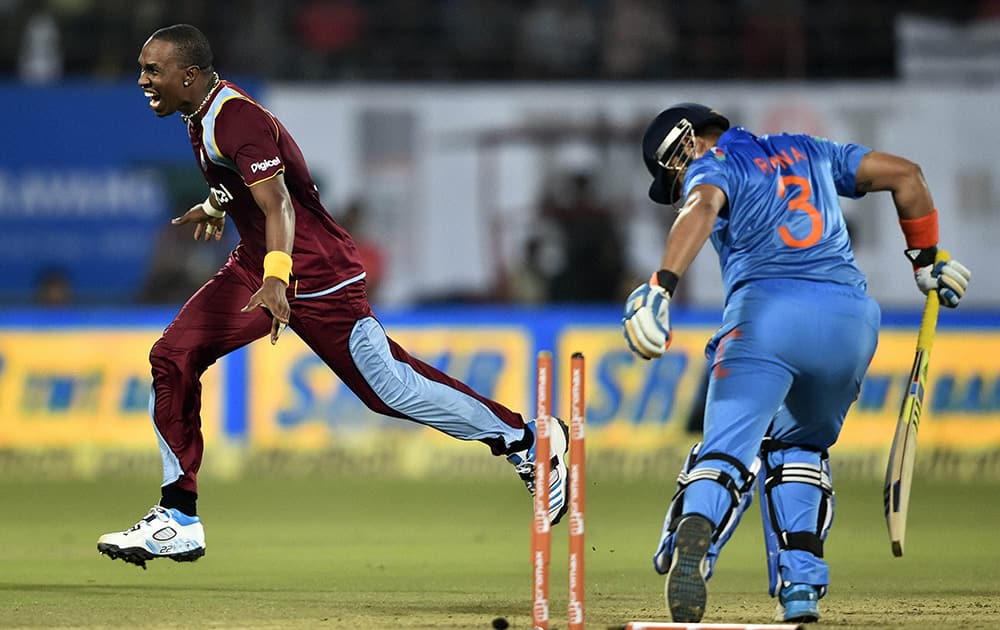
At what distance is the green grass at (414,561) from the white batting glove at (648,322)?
4.12 feet

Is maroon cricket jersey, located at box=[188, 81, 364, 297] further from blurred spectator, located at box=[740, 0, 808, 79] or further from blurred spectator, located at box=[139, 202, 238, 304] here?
blurred spectator, located at box=[740, 0, 808, 79]

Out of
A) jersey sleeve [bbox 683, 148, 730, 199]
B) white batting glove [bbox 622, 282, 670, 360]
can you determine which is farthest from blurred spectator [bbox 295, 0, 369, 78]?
white batting glove [bbox 622, 282, 670, 360]

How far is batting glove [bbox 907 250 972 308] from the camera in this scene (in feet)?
21.3

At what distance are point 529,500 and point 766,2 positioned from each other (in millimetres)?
7109

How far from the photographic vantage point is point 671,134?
6.14 m

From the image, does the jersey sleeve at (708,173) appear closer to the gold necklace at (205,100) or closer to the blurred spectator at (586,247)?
the gold necklace at (205,100)

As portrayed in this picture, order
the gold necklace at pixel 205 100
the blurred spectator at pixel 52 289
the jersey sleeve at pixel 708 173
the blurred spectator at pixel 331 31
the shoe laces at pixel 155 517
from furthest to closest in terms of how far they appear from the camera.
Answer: the blurred spectator at pixel 331 31, the blurred spectator at pixel 52 289, the shoe laces at pixel 155 517, the gold necklace at pixel 205 100, the jersey sleeve at pixel 708 173

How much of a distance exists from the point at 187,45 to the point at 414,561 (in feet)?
9.89

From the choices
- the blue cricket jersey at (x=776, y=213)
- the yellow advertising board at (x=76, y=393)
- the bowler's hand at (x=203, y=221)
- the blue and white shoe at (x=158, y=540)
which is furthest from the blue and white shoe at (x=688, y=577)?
the yellow advertising board at (x=76, y=393)

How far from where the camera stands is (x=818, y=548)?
6.19 metres

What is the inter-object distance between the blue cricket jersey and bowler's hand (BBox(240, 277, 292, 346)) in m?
→ 1.65

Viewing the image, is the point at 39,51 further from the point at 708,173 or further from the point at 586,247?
the point at 708,173

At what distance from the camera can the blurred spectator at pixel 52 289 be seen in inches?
577

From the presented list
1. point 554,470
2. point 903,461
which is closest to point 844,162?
point 903,461
